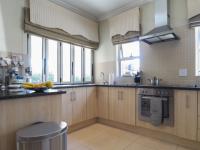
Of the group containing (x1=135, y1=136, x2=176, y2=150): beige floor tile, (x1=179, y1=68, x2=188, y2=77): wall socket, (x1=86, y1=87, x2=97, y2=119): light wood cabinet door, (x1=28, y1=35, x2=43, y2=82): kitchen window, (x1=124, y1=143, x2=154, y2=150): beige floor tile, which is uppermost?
(x1=28, y1=35, x2=43, y2=82): kitchen window

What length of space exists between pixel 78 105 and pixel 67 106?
293 mm

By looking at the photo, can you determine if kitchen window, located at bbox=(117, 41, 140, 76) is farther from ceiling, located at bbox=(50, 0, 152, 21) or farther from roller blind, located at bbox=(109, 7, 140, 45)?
ceiling, located at bbox=(50, 0, 152, 21)

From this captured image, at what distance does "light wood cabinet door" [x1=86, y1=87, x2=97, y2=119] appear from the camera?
326 cm

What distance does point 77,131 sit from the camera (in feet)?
9.66

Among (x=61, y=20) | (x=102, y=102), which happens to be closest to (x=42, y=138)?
(x=102, y=102)

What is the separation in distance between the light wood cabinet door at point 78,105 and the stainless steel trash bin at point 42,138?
162 cm

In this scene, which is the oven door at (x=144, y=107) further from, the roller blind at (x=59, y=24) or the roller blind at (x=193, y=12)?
the roller blind at (x=59, y=24)

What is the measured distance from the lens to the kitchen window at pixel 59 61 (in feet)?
9.33

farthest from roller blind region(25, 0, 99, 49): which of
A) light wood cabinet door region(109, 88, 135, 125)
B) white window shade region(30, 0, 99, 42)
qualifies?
light wood cabinet door region(109, 88, 135, 125)

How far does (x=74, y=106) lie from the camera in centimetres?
294

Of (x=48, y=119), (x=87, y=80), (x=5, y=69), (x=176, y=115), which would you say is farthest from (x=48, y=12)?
(x=176, y=115)

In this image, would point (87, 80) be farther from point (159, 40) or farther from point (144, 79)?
point (159, 40)

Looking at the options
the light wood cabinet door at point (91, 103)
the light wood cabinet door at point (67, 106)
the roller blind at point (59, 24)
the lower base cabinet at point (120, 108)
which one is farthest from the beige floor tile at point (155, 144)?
the roller blind at point (59, 24)

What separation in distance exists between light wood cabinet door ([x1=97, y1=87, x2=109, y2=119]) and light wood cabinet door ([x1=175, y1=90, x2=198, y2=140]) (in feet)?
4.91
